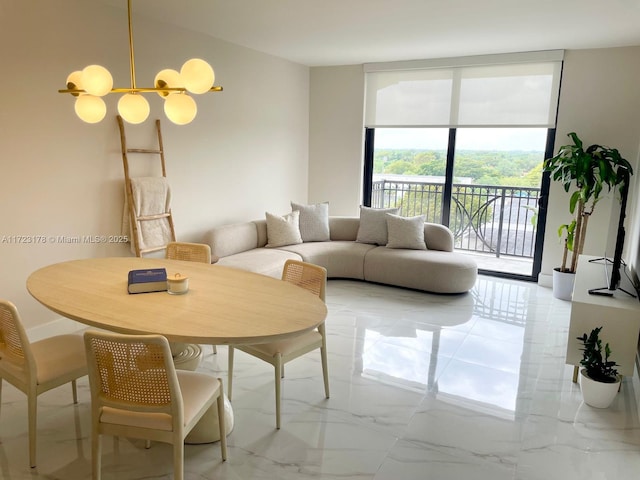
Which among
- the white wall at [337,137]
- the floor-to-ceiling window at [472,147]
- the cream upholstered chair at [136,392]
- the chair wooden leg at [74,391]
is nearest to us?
the cream upholstered chair at [136,392]

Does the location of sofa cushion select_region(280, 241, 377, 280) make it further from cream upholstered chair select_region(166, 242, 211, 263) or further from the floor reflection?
cream upholstered chair select_region(166, 242, 211, 263)

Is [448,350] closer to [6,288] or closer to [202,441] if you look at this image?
[202,441]

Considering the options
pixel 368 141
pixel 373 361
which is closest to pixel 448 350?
pixel 373 361

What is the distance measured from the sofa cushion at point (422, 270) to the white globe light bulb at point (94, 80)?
140 inches

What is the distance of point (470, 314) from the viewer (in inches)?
172

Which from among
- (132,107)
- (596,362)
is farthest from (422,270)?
(132,107)

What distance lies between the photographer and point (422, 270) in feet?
16.1

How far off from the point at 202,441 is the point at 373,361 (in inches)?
56.1

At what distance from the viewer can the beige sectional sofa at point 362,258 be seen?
15.4 ft

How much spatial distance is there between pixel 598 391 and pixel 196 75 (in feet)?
9.44

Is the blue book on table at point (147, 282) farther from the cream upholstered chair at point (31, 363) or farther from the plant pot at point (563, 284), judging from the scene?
the plant pot at point (563, 284)

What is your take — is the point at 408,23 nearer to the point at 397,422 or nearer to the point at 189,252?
the point at 189,252

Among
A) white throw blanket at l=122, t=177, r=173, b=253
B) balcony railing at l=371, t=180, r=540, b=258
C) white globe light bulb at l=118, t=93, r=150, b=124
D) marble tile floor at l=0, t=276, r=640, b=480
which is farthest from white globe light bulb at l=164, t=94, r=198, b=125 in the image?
balcony railing at l=371, t=180, r=540, b=258

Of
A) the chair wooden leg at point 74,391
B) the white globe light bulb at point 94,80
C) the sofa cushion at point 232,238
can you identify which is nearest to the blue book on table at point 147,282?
the chair wooden leg at point 74,391
